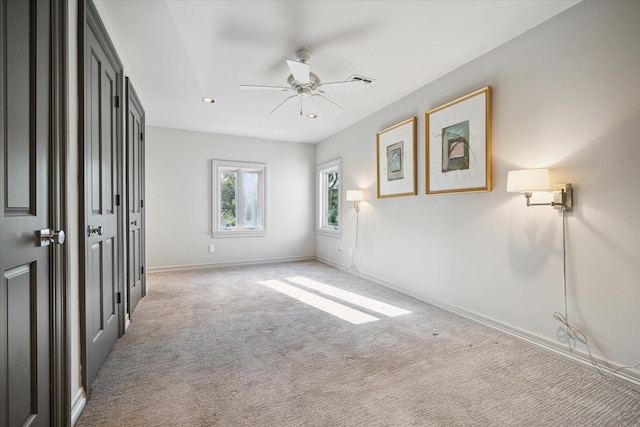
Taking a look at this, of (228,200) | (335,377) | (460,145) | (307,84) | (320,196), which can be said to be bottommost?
(335,377)

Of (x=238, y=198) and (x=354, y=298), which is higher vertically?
(x=238, y=198)

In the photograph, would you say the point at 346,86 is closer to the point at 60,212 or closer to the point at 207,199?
the point at 60,212

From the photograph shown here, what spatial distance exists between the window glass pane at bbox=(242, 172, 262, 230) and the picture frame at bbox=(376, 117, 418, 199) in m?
2.78

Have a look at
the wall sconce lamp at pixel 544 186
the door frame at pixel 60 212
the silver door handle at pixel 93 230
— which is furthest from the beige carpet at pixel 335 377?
the wall sconce lamp at pixel 544 186

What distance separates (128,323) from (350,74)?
3361mm

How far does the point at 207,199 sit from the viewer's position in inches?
216

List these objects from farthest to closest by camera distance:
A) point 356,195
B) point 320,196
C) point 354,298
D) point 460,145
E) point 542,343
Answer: point 320,196 → point 356,195 → point 354,298 → point 460,145 → point 542,343

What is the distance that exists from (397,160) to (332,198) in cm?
223

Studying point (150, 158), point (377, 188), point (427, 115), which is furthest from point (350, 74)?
point (150, 158)

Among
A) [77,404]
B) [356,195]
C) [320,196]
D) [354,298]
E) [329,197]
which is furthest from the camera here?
[320,196]

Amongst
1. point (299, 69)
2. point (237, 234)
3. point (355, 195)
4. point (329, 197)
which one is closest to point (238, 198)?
point (237, 234)

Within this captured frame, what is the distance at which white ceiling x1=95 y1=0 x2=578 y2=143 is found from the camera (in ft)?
6.99

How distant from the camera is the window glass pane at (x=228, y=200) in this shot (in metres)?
5.67

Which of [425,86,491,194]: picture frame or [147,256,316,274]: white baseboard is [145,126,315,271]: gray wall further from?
[425,86,491,194]: picture frame
